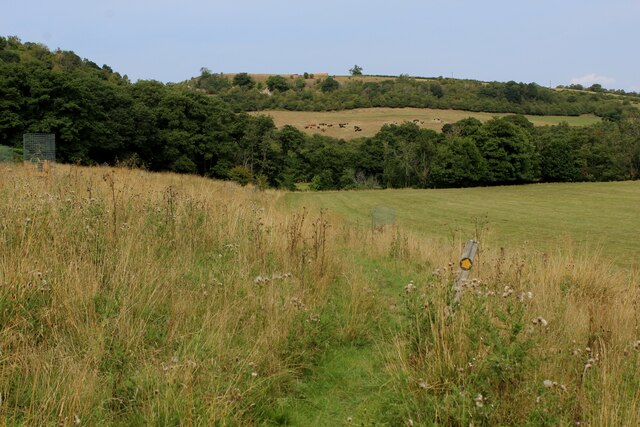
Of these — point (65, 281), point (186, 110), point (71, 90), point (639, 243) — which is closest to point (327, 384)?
point (65, 281)

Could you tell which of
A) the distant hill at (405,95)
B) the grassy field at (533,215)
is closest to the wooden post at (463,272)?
the grassy field at (533,215)

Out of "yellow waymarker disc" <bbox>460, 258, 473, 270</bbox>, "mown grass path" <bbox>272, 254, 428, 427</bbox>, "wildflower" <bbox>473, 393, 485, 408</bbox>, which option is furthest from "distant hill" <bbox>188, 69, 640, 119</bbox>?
"wildflower" <bbox>473, 393, 485, 408</bbox>

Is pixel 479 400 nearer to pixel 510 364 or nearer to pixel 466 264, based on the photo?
pixel 510 364

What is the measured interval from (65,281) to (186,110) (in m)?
69.9

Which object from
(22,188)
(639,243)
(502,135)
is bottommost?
A: (639,243)

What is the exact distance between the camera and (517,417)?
305cm

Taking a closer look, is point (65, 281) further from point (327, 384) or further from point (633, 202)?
point (633, 202)

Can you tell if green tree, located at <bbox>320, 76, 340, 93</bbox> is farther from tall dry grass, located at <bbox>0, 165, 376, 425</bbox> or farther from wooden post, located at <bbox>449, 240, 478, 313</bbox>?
wooden post, located at <bbox>449, 240, 478, 313</bbox>

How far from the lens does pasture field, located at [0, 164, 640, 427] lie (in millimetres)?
2908

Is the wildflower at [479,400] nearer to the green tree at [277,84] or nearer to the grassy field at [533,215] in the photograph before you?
the grassy field at [533,215]

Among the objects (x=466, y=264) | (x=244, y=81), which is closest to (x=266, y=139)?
(x=244, y=81)

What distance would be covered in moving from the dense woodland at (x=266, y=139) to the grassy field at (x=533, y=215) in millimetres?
12561

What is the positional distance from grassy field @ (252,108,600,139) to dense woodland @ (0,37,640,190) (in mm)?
4714

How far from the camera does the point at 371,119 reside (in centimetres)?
11144
